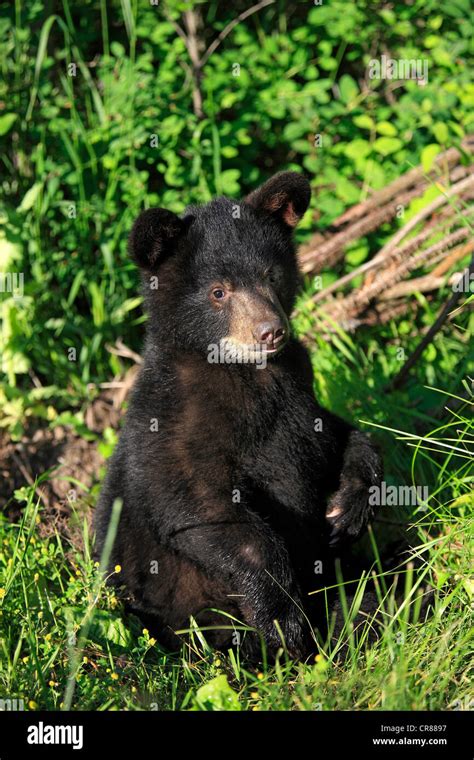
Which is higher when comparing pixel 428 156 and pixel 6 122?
pixel 6 122

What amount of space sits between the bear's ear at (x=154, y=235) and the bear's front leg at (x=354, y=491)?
1.38 meters

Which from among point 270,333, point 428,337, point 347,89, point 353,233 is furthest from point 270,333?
point 347,89

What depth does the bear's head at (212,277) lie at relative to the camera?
4102 mm

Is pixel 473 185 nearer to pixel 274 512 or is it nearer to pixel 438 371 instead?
pixel 438 371

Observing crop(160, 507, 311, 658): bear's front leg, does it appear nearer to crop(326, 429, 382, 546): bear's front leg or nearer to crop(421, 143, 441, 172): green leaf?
crop(326, 429, 382, 546): bear's front leg

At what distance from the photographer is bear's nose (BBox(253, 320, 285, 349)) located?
13.1ft

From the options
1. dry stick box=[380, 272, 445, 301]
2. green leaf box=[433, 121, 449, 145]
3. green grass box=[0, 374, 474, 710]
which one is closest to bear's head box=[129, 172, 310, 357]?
green grass box=[0, 374, 474, 710]

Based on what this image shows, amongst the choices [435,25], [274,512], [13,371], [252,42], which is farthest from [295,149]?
[274,512]

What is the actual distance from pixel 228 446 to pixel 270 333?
55 centimetres

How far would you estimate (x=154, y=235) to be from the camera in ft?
13.5

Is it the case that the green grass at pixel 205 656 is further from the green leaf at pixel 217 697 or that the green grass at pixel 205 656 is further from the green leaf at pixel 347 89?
the green leaf at pixel 347 89

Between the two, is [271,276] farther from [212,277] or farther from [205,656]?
[205,656]

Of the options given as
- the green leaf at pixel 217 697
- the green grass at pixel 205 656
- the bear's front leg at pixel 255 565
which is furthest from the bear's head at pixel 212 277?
the green leaf at pixel 217 697

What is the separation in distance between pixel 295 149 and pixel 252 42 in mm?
1004
